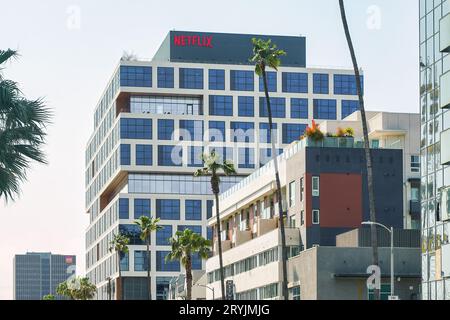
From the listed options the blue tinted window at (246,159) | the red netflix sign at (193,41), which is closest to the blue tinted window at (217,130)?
the blue tinted window at (246,159)

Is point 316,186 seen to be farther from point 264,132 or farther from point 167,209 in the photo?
point 264,132

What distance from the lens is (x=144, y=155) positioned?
186375 mm

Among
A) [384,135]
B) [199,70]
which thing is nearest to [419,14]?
[384,135]

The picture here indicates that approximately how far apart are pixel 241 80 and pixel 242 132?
958 cm

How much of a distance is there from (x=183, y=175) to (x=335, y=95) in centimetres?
3114

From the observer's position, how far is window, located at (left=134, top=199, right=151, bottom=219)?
609 feet

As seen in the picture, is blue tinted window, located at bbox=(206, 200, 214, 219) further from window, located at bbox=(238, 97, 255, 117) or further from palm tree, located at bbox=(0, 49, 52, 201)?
palm tree, located at bbox=(0, 49, 52, 201)

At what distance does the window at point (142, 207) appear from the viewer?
18575cm

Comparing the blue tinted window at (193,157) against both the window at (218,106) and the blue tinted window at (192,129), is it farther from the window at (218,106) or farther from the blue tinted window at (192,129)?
the window at (218,106)

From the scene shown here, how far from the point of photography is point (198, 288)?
142 meters

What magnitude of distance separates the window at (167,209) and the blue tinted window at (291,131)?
2309cm

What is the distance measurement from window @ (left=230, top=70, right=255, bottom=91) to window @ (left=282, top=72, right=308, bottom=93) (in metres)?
6.03

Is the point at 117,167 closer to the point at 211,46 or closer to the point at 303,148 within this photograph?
the point at 211,46

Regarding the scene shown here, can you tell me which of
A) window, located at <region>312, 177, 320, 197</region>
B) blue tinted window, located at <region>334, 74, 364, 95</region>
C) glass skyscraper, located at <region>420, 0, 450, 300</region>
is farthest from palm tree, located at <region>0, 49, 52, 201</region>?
blue tinted window, located at <region>334, 74, 364, 95</region>
